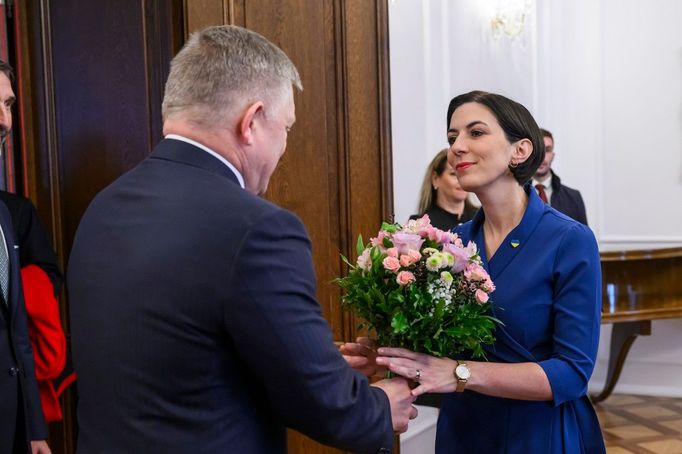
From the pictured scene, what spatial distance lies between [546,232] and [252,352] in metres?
1.03

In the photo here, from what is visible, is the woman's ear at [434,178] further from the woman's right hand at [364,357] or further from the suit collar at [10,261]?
the suit collar at [10,261]

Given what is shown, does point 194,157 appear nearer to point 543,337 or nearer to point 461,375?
point 461,375

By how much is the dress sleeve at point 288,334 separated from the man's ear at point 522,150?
0.99m

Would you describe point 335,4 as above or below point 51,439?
above

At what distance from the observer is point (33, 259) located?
276cm

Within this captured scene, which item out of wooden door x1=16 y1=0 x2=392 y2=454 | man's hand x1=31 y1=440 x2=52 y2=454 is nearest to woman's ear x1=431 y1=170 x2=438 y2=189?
wooden door x1=16 y1=0 x2=392 y2=454

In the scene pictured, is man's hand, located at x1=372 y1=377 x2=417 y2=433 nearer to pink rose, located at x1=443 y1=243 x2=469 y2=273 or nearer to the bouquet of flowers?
the bouquet of flowers

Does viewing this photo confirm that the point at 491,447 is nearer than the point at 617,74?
Yes

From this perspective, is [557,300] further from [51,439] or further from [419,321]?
[51,439]

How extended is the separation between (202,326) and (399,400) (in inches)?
23.9

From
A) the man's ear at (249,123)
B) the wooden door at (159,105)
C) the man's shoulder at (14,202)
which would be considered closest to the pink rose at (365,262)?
the man's ear at (249,123)

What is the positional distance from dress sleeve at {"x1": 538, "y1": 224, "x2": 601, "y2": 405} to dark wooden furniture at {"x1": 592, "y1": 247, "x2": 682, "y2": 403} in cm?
345

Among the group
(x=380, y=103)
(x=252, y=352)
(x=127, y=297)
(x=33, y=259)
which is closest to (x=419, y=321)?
(x=252, y=352)

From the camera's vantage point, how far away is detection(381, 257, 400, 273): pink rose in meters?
1.74
